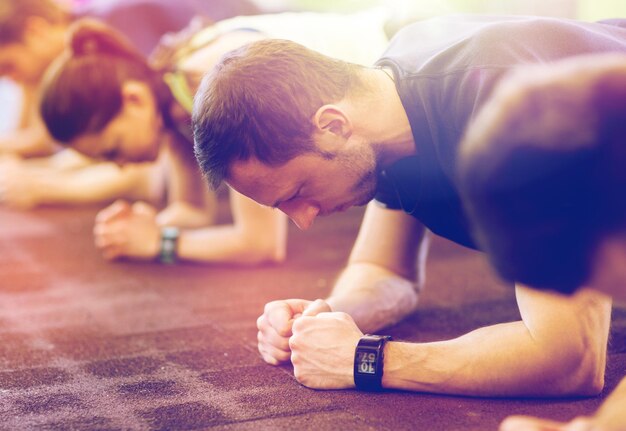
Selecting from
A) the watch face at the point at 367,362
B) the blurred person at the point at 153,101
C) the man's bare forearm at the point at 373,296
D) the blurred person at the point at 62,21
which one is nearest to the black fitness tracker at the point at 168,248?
the blurred person at the point at 153,101

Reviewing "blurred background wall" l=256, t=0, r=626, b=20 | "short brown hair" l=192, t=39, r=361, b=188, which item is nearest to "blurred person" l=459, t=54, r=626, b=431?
"short brown hair" l=192, t=39, r=361, b=188

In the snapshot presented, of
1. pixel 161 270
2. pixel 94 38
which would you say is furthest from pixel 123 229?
pixel 94 38

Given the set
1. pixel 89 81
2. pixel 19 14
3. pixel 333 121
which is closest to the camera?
pixel 333 121

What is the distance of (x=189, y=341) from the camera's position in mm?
1635

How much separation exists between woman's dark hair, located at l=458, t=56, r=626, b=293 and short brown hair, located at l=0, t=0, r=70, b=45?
2491 mm

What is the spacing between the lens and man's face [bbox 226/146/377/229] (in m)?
1.33

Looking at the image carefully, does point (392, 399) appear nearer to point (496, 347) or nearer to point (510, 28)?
point (496, 347)

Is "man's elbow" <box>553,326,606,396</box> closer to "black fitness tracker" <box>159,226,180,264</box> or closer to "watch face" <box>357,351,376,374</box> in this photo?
"watch face" <box>357,351,376,374</box>

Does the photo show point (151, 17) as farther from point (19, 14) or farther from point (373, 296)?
point (373, 296)

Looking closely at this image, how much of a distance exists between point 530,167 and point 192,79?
1.44 m

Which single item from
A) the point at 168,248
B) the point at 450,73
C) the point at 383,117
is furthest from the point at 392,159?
the point at 168,248

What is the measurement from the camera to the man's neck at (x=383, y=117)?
1377 mm

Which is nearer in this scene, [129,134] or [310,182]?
[310,182]

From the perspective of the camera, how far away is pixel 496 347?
4.09 ft
